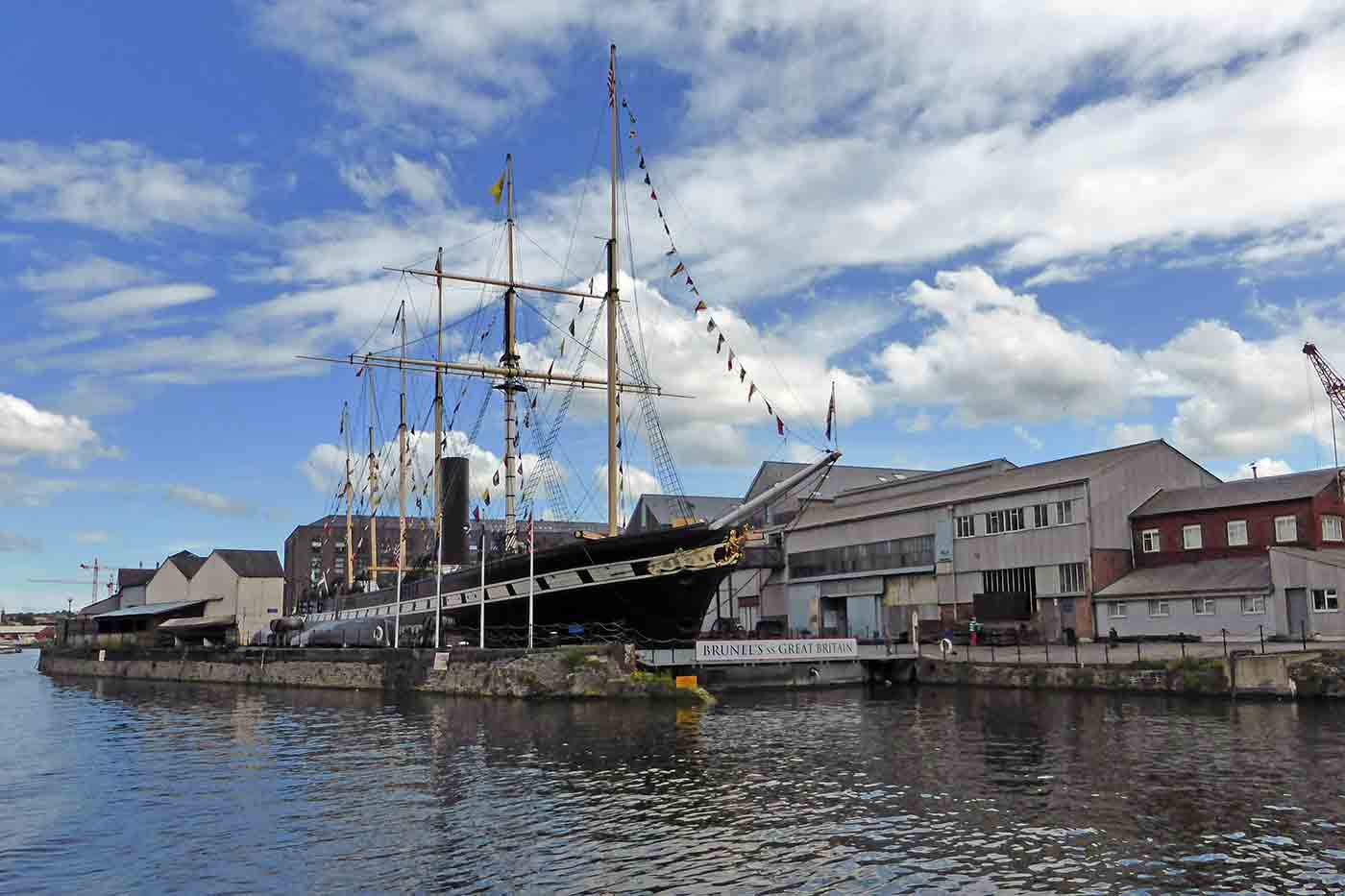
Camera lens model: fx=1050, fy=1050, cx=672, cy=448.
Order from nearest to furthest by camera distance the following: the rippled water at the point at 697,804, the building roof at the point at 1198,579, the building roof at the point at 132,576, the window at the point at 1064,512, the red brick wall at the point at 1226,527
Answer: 1. the rippled water at the point at 697,804
2. the building roof at the point at 1198,579
3. the red brick wall at the point at 1226,527
4. the window at the point at 1064,512
5. the building roof at the point at 132,576

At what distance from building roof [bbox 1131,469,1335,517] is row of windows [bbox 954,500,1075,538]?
3981 mm

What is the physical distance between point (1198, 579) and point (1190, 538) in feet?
13.6

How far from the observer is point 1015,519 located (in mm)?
59594

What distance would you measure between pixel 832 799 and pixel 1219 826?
6650mm

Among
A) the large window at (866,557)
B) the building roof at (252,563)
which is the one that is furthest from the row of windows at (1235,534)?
the building roof at (252,563)

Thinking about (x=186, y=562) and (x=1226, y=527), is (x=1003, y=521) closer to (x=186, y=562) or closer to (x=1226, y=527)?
(x=1226, y=527)

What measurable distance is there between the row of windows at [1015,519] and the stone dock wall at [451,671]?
26.7 meters

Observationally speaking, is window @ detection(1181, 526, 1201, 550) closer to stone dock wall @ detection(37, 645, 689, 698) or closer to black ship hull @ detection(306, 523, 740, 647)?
black ship hull @ detection(306, 523, 740, 647)

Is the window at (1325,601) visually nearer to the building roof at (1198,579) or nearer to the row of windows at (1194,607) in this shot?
the row of windows at (1194,607)

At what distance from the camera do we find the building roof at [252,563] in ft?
326

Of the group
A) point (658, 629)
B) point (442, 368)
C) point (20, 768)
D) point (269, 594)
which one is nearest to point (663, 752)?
point (20, 768)

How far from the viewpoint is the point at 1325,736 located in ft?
91.2

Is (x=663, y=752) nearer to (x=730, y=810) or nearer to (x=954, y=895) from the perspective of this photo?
(x=730, y=810)

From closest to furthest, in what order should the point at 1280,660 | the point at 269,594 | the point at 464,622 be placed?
the point at 1280,660 → the point at 464,622 → the point at 269,594
